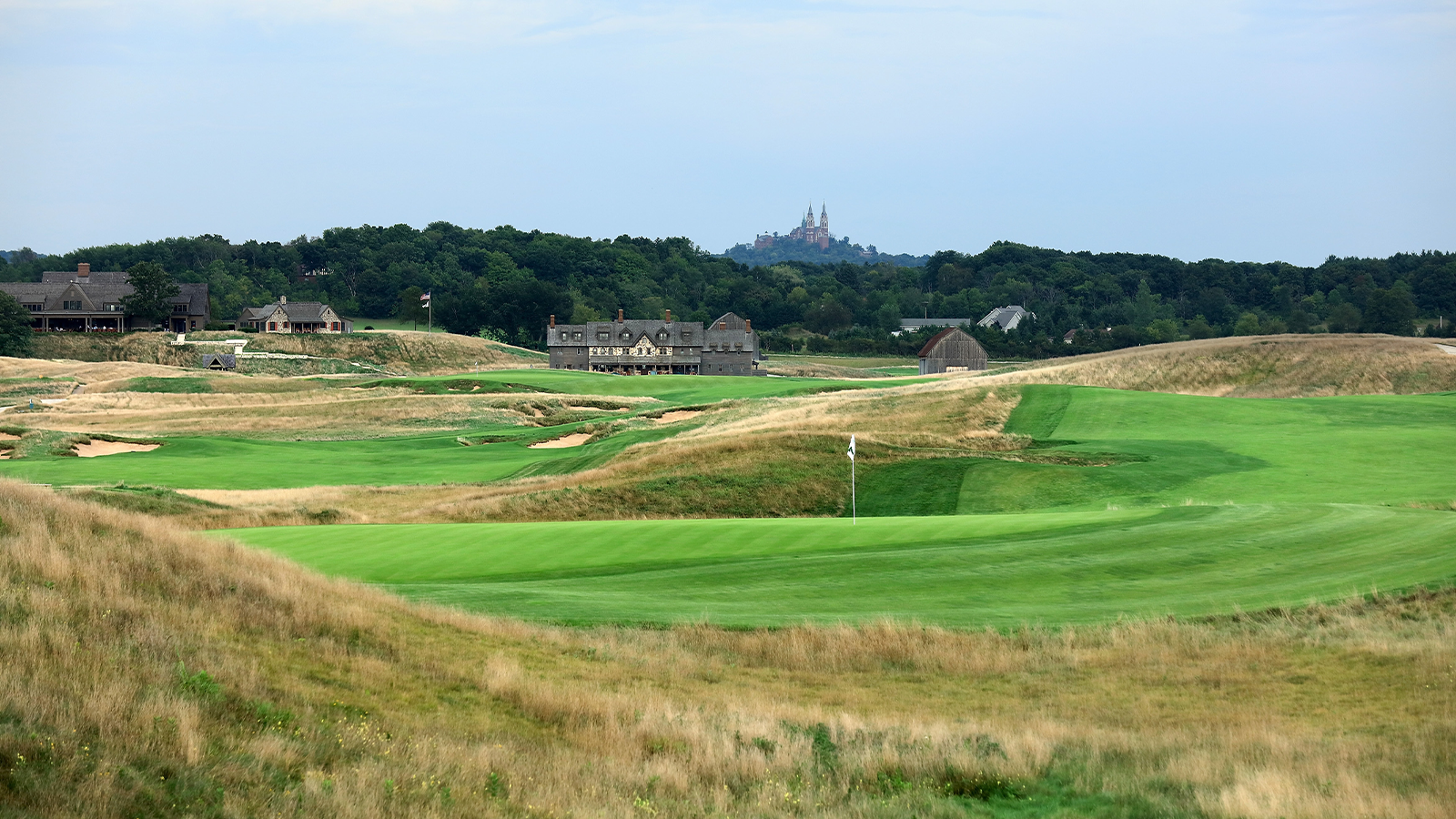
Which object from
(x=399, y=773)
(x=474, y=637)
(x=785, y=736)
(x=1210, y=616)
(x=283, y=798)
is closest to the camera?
(x=283, y=798)

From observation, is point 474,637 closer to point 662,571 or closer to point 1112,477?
point 662,571

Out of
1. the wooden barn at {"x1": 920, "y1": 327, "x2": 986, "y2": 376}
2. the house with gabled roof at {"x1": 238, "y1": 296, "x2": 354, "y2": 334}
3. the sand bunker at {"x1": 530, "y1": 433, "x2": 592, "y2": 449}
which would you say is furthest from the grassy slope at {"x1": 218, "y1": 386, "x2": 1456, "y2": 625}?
the house with gabled roof at {"x1": 238, "y1": 296, "x2": 354, "y2": 334}

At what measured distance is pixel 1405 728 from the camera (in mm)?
9422

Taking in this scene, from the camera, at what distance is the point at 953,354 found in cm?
10169

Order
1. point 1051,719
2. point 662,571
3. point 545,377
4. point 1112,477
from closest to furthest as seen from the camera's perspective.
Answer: point 1051,719 → point 662,571 → point 1112,477 → point 545,377

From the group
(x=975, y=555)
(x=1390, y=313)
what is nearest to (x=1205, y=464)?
(x=975, y=555)

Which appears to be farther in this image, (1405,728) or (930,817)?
(1405,728)

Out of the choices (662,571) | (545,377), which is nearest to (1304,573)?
(662,571)

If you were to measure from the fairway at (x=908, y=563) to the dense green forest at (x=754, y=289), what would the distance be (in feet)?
359

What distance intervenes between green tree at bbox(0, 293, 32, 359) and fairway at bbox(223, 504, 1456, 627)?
86750 mm

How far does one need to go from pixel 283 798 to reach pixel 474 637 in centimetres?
529

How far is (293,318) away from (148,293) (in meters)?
13.0

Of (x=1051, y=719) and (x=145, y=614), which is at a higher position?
(x=145, y=614)

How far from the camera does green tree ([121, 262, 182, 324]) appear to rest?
106 meters
